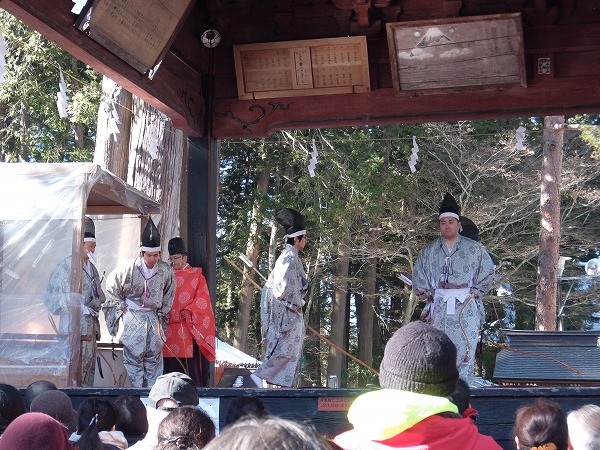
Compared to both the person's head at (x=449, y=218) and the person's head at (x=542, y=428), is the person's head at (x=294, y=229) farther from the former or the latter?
the person's head at (x=542, y=428)

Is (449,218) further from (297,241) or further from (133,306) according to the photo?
(133,306)

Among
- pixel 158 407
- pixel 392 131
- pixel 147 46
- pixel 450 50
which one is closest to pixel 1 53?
pixel 147 46

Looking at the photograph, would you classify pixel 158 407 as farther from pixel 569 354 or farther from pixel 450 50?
pixel 569 354

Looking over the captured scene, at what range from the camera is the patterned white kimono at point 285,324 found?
24.5 feet

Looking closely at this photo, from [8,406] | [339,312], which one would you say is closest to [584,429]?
[8,406]

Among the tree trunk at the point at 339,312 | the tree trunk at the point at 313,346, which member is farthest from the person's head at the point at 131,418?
the tree trunk at the point at 313,346

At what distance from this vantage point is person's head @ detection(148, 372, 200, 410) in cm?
382

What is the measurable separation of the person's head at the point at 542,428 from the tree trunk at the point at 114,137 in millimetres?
8138

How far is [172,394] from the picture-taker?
3.83 metres

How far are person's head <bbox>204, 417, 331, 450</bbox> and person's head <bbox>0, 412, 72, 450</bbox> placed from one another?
1086 millimetres

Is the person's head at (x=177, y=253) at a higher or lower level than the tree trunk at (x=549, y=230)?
lower

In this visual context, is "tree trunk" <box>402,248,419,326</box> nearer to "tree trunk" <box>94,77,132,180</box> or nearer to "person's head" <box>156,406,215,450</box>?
"tree trunk" <box>94,77,132,180</box>

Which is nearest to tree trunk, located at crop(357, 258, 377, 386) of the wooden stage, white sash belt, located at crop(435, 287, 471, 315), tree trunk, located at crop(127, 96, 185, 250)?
tree trunk, located at crop(127, 96, 185, 250)

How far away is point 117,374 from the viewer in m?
8.37
